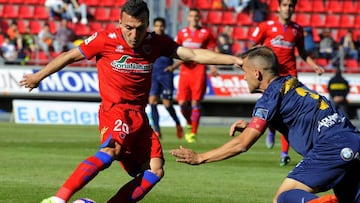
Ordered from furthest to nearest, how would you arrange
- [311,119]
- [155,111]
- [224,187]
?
[155,111] < [224,187] < [311,119]

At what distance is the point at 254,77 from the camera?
7.60 meters

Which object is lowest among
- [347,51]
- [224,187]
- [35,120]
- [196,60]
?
[35,120]

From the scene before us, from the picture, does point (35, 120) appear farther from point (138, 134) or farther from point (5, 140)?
point (138, 134)

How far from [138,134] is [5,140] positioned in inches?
412

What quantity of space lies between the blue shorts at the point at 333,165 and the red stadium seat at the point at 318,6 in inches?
957

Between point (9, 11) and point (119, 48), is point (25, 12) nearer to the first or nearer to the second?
point (9, 11)

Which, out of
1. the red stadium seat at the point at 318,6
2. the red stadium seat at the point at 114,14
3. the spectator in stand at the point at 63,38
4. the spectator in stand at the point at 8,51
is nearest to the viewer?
the spectator in stand at the point at 8,51

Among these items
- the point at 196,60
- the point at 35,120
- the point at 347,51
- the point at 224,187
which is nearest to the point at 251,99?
the point at 347,51

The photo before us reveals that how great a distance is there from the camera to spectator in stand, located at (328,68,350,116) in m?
26.0

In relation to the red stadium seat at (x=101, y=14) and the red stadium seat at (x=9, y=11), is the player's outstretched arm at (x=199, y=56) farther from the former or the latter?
the red stadium seat at (x=9, y=11)

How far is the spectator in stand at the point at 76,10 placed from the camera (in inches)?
1159

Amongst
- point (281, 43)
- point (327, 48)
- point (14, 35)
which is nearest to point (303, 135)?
point (281, 43)

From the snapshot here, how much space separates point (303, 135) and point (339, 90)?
19.0 meters

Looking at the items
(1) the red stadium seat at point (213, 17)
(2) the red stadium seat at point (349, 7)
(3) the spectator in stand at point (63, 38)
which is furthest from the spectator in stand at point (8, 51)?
(2) the red stadium seat at point (349, 7)
